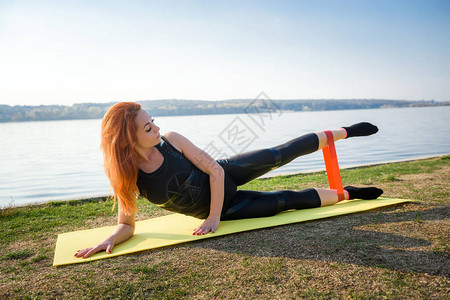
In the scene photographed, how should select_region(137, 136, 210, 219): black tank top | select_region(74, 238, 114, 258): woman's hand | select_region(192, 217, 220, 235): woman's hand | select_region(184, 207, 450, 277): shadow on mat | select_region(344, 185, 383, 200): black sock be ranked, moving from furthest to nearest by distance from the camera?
select_region(344, 185, 383, 200): black sock, select_region(192, 217, 220, 235): woman's hand, select_region(137, 136, 210, 219): black tank top, select_region(74, 238, 114, 258): woman's hand, select_region(184, 207, 450, 277): shadow on mat

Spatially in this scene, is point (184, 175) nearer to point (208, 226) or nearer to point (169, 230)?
point (208, 226)

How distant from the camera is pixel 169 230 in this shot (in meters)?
3.32

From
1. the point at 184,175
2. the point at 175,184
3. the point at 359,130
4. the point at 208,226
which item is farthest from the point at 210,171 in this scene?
the point at 359,130

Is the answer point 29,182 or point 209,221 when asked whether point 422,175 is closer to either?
point 209,221

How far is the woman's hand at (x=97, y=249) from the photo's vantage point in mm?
2771

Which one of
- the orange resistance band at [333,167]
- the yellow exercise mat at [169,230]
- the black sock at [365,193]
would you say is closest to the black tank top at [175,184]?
the yellow exercise mat at [169,230]

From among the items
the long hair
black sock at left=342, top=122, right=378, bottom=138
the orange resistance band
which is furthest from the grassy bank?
black sock at left=342, top=122, right=378, bottom=138

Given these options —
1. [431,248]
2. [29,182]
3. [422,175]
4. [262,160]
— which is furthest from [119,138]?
[29,182]

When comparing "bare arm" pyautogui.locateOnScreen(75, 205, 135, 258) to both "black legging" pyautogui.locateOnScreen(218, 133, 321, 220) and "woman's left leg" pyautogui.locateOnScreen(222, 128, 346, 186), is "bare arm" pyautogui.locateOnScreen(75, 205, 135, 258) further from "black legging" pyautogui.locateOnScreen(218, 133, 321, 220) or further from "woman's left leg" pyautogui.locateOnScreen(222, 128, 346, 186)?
"woman's left leg" pyautogui.locateOnScreen(222, 128, 346, 186)

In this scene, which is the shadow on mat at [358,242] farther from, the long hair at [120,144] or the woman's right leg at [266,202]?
the long hair at [120,144]

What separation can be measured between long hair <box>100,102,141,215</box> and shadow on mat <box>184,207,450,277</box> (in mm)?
787

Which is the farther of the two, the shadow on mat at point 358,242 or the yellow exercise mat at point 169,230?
the yellow exercise mat at point 169,230

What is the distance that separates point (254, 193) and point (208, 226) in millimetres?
644

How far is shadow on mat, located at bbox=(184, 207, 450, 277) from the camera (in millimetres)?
2299
